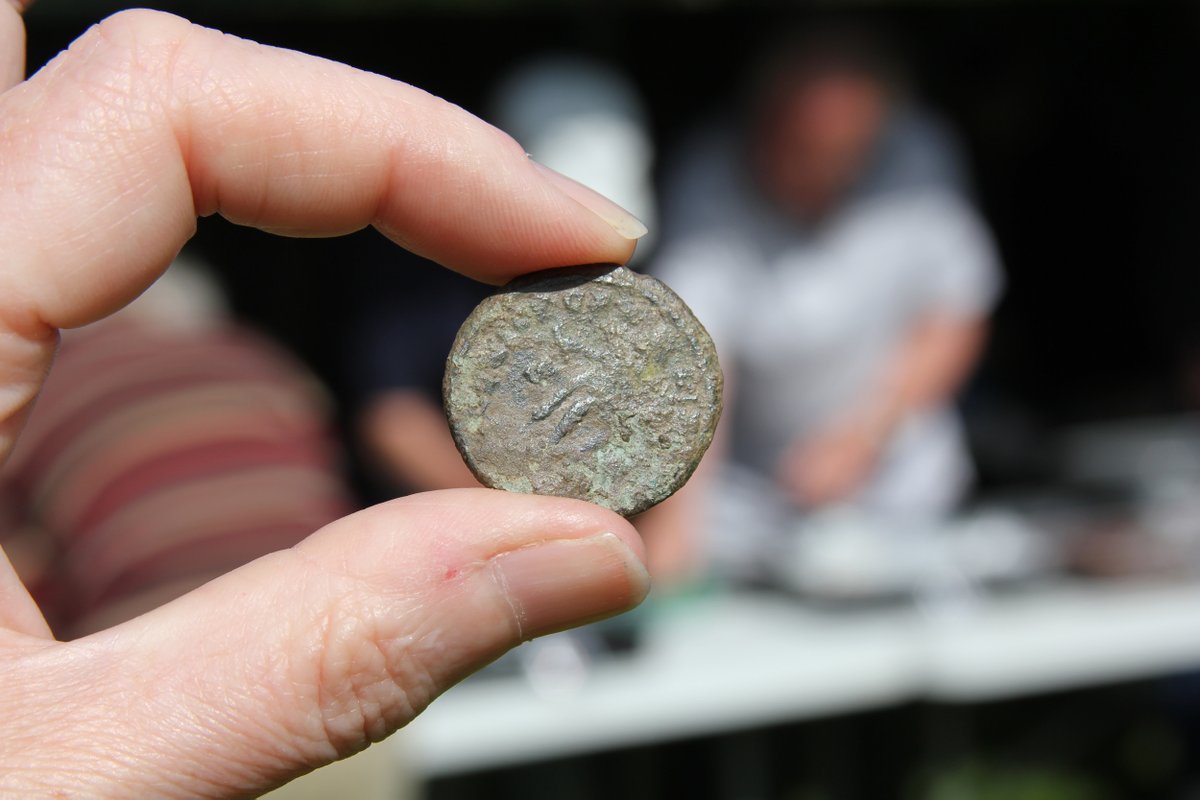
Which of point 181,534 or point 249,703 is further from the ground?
point 249,703

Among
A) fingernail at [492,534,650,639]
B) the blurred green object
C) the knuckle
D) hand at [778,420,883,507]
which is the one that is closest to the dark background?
hand at [778,420,883,507]

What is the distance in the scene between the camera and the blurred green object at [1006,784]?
3609 mm

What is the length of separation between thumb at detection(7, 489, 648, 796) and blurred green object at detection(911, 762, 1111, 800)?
258 cm

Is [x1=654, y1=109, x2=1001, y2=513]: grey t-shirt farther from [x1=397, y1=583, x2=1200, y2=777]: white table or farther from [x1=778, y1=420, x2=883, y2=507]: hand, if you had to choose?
[x1=397, y1=583, x2=1200, y2=777]: white table

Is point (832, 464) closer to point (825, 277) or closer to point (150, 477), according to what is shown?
point (825, 277)

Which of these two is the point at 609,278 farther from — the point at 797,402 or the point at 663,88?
the point at 663,88

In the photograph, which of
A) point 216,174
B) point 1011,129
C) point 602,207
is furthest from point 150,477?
point 1011,129

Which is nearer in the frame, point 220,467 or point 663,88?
point 220,467

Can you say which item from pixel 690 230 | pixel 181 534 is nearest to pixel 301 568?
pixel 181 534

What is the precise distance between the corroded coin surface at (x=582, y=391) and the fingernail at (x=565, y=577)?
0.19 m

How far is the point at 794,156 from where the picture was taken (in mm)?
3605

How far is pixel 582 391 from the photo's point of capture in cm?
164

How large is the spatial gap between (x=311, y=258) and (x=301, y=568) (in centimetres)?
443

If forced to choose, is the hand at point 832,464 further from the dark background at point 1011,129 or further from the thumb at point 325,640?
the thumb at point 325,640
